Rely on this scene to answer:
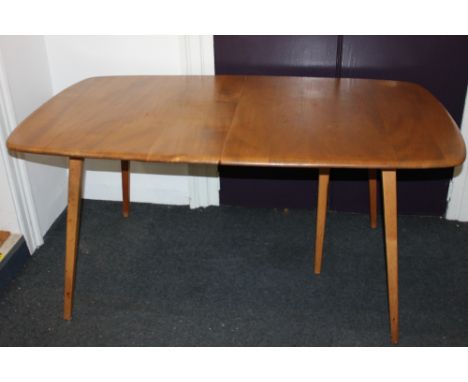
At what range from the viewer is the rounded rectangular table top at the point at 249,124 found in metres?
1.27

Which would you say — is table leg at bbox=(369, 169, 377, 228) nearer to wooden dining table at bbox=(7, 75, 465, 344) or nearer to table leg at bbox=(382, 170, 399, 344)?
wooden dining table at bbox=(7, 75, 465, 344)

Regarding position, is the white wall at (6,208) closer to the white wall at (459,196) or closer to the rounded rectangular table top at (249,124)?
the rounded rectangular table top at (249,124)

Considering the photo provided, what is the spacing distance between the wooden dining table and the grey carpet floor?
11cm

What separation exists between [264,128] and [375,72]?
747mm

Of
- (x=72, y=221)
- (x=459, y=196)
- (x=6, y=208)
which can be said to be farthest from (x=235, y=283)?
(x=459, y=196)

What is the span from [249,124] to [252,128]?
0.11ft

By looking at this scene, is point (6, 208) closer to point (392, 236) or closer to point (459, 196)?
point (392, 236)

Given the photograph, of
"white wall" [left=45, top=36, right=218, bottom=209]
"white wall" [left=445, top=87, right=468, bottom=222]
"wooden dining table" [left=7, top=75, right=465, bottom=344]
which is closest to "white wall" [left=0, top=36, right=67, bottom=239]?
"white wall" [left=45, top=36, right=218, bottom=209]

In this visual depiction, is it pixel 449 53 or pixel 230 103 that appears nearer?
pixel 230 103

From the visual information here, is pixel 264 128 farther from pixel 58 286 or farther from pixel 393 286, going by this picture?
pixel 58 286

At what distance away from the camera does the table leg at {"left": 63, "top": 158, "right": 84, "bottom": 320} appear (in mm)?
1497
